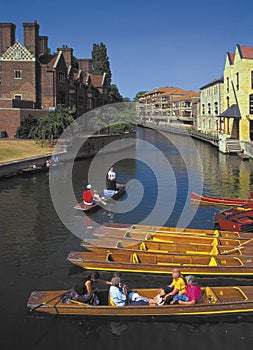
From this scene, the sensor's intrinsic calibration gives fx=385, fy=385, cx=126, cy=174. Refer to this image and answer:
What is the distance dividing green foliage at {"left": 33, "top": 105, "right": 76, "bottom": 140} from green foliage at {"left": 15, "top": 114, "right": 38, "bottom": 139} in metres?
0.79

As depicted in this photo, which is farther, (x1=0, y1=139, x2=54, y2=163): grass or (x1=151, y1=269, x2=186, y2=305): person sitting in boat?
(x1=0, y1=139, x2=54, y2=163): grass

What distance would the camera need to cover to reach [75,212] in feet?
69.8

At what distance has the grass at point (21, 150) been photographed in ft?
121

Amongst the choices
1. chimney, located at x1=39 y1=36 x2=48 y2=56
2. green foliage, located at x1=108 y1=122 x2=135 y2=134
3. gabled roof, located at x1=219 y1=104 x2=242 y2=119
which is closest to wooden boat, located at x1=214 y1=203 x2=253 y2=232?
gabled roof, located at x1=219 y1=104 x2=242 y2=119

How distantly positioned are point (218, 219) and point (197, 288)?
886cm

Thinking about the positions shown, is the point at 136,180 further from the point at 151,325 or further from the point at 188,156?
the point at 151,325

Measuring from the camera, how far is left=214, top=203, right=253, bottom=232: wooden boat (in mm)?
16953

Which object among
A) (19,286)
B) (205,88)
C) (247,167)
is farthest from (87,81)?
(19,286)

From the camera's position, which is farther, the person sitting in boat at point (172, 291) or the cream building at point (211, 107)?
the cream building at point (211, 107)

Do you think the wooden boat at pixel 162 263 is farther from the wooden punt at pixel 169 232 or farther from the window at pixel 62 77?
the window at pixel 62 77

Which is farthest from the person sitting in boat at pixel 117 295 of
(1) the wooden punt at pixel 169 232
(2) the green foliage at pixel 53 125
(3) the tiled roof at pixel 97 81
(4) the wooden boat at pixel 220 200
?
(3) the tiled roof at pixel 97 81

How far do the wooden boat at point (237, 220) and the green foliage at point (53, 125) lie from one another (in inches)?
1168

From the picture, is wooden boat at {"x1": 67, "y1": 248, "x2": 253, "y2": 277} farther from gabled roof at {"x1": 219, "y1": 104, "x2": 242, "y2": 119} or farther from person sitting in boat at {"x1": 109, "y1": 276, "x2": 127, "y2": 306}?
gabled roof at {"x1": 219, "y1": 104, "x2": 242, "y2": 119}

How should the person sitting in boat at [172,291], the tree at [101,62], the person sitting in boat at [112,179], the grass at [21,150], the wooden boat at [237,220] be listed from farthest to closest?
the tree at [101,62], the grass at [21,150], the person sitting in boat at [112,179], the wooden boat at [237,220], the person sitting in boat at [172,291]
